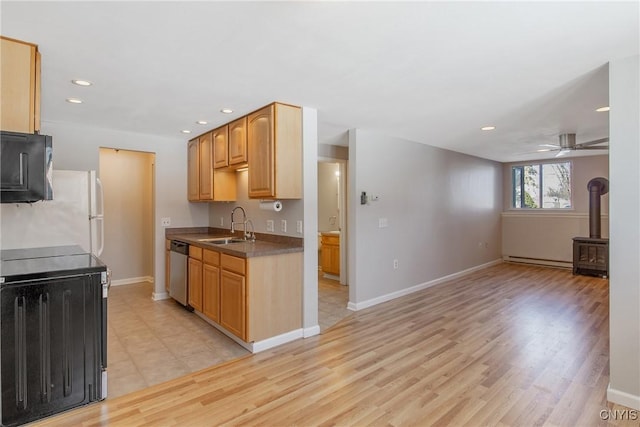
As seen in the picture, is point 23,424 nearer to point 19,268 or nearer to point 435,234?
point 19,268

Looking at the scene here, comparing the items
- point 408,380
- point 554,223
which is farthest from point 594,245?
point 408,380

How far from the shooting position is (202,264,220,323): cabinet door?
3.44 m

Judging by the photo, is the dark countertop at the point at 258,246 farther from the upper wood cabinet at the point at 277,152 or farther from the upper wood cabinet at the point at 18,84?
the upper wood cabinet at the point at 18,84

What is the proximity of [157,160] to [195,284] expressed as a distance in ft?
6.56

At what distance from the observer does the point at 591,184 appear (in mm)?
6195

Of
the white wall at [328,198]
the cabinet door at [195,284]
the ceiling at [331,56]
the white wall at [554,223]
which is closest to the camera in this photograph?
the ceiling at [331,56]

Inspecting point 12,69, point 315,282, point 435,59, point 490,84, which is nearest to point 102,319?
point 12,69

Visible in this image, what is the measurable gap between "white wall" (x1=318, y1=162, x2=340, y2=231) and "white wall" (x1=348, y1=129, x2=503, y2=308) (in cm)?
203

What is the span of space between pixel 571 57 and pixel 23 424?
4.22 metres

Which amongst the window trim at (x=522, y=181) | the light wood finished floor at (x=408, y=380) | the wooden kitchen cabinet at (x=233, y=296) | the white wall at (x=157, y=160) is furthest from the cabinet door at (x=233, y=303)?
the window trim at (x=522, y=181)

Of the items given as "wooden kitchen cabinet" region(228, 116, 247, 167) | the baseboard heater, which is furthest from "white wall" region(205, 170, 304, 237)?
the baseboard heater

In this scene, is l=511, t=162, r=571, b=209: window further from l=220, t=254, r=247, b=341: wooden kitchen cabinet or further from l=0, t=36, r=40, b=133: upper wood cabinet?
l=0, t=36, r=40, b=133: upper wood cabinet

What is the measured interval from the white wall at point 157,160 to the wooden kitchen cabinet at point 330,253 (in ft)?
6.99

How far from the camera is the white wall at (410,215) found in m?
4.36
